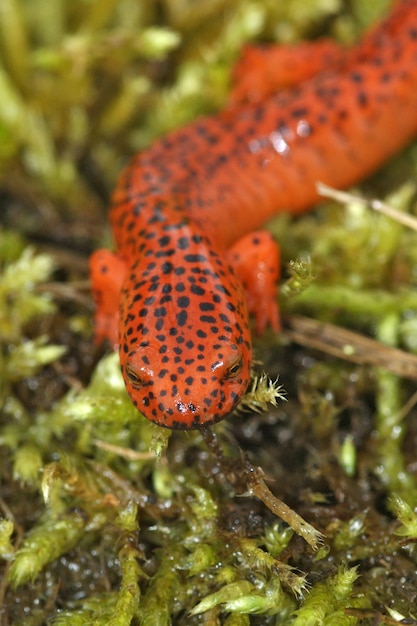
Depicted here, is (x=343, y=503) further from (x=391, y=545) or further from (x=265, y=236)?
(x=265, y=236)

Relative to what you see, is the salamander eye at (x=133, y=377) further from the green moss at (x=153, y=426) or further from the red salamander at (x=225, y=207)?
the green moss at (x=153, y=426)

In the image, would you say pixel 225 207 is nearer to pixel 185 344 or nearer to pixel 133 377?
pixel 185 344

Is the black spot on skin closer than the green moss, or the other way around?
the green moss

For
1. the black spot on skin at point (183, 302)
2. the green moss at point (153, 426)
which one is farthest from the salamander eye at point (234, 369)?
the black spot on skin at point (183, 302)

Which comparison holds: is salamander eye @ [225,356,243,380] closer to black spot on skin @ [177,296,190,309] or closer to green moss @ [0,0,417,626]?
green moss @ [0,0,417,626]

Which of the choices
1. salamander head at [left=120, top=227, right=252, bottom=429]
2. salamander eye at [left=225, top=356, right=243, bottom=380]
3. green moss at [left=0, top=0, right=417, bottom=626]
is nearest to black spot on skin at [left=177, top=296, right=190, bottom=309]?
salamander head at [left=120, top=227, right=252, bottom=429]

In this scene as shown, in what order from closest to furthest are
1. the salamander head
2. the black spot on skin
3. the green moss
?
the salamander head
the green moss
the black spot on skin

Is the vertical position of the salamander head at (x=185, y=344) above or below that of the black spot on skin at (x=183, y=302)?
below
